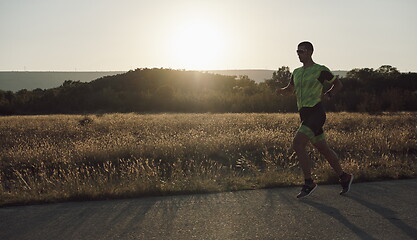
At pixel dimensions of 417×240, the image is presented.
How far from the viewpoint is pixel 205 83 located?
7150 cm

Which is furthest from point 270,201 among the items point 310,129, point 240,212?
point 310,129

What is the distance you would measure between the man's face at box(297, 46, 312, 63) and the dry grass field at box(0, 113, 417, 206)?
184cm

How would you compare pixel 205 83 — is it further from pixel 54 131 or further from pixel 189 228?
pixel 189 228

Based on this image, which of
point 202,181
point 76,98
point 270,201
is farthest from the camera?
point 76,98

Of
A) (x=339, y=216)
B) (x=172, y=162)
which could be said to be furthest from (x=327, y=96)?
(x=172, y=162)

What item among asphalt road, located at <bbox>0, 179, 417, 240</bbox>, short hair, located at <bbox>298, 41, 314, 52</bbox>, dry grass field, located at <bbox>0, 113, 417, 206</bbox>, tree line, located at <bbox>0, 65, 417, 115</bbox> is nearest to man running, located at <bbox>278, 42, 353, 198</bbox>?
short hair, located at <bbox>298, 41, 314, 52</bbox>

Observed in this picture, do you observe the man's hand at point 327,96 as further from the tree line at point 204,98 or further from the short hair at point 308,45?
the tree line at point 204,98

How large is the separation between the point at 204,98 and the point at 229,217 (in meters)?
37.7

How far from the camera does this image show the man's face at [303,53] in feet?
18.9

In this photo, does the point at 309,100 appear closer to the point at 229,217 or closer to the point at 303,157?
the point at 303,157

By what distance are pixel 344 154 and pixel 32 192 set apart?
7.19m

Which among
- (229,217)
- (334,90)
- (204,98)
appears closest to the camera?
(229,217)

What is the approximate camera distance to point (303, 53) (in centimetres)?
575

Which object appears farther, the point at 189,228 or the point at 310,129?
the point at 310,129
